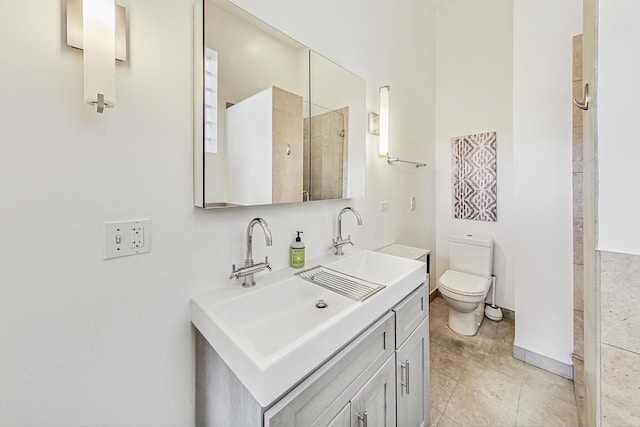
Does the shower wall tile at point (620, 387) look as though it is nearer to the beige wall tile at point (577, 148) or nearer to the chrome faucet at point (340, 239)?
the chrome faucet at point (340, 239)

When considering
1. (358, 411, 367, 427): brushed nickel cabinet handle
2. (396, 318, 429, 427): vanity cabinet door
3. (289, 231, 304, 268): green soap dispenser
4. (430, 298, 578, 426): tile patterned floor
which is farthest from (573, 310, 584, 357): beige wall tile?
(289, 231, 304, 268): green soap dispenser

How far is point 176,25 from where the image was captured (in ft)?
3.10

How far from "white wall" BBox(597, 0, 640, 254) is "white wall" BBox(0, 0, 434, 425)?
4.10 feet

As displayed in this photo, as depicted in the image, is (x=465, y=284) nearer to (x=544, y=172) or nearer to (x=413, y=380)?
(x=544, y=172)

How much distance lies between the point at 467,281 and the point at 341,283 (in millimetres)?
1660

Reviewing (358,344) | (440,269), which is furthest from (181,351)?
(440,269)

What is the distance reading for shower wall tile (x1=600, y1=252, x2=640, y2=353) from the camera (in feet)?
2.49

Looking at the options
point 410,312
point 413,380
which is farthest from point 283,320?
point 413,380

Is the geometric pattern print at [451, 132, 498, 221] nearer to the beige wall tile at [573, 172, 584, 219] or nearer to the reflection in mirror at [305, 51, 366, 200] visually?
the beige wall tile at [573, 172, 584, 219]

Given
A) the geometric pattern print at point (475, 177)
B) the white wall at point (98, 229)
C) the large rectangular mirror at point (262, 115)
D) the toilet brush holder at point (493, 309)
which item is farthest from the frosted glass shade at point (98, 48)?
the toilet brush holder at point (493, 309)

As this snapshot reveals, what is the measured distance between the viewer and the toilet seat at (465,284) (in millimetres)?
2109

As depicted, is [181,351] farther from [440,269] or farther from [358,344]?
[440,269]

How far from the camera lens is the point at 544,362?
1.87m

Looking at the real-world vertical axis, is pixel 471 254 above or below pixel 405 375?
above
